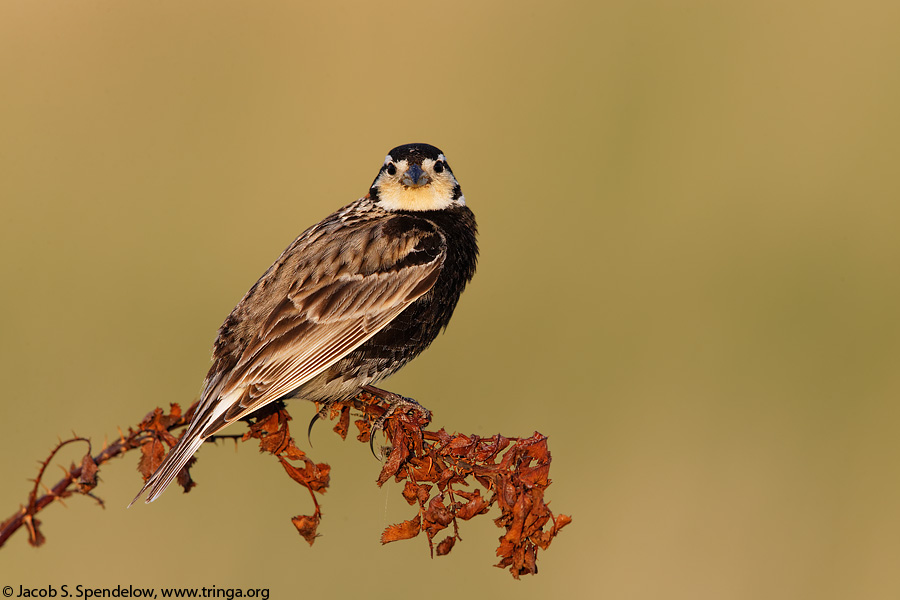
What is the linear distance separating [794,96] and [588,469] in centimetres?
815

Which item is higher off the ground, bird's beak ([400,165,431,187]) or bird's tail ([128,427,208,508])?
bird's beak ([400,165,431,187])

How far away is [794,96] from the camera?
15.6 m

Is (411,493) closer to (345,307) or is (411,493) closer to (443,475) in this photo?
(443,475)

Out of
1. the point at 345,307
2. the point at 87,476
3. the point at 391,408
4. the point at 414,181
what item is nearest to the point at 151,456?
the point at 87,476

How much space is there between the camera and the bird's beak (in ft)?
24.8

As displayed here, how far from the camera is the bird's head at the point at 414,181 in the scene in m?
7.60

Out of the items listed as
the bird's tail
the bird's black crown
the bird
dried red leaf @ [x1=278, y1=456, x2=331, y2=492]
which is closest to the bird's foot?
the bird

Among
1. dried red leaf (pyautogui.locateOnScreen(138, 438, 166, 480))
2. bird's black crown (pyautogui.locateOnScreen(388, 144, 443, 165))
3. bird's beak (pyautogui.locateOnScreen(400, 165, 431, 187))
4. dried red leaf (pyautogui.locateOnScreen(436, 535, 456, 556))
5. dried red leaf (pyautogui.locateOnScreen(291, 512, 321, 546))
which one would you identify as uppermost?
bird's black crown (pyautogui.locateOnScreen(388, 144, 443, 165))

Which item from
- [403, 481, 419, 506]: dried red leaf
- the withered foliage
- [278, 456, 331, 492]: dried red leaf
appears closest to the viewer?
the withered foliage

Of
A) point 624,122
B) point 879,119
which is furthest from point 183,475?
point 879,119

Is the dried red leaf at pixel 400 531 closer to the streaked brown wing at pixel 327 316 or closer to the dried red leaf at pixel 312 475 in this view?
the dried red leaf at pixel 312 475

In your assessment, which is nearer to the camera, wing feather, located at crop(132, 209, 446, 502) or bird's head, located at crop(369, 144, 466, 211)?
wing feather, located at crop(132, 209, 446, 502)

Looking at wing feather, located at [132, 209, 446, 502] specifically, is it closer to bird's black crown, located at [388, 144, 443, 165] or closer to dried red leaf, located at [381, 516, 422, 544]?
bird's black crown, located at [388, 144, 443, 165]

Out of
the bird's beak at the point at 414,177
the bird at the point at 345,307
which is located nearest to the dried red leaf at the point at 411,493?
the bird at the point at 345,307
